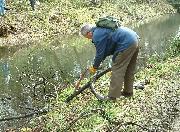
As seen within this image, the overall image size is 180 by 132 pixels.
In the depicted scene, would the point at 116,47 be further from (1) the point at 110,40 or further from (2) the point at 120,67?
(2) the point at 120,67

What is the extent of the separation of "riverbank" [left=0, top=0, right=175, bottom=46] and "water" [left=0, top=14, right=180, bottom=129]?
2.16 metres

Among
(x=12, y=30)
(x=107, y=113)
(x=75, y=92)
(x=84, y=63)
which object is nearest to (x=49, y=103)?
(x=75, y=92)

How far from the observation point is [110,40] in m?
9.48

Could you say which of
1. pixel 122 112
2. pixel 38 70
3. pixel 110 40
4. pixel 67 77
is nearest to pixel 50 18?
pixel 38 70

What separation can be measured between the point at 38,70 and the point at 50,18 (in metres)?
17.9

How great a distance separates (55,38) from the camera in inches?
1220

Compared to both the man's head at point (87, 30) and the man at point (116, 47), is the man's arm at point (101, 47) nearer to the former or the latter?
the man at point (116, 47)

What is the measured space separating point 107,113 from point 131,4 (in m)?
46.5

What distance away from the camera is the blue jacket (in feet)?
30.7

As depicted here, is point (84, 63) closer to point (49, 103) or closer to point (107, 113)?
point (49, 103)

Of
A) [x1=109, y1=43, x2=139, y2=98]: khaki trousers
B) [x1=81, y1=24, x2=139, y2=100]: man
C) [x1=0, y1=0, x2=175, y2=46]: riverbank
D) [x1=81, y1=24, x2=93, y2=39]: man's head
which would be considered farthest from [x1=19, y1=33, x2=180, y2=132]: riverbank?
[x1=0, y1=0, x2=175, y2=46]: riverbank

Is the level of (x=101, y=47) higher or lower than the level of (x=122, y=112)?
higher

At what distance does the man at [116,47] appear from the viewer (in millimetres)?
9406

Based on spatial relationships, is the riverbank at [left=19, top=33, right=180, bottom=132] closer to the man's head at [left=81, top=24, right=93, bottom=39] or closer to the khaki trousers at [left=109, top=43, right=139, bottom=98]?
the khaki trousers at [left=109, top=43, right=139, bottom=98]
